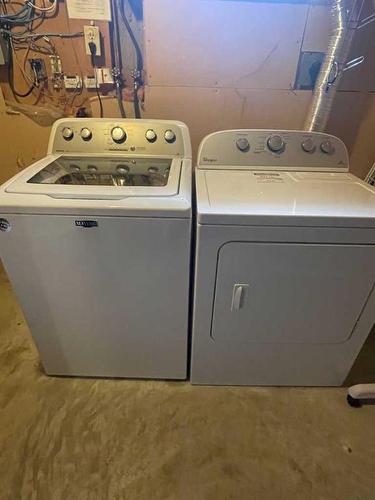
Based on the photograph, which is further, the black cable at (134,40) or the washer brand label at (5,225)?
the black cable at (134,40)

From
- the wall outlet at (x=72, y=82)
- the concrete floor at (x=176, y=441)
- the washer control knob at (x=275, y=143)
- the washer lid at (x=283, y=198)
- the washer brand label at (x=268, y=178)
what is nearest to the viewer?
the washer lid at (x=283, y=198)

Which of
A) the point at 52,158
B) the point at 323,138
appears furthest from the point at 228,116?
the point at 52,158

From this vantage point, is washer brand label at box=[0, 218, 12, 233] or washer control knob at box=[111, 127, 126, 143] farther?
washer control knob at box=[111, 127, 126, 143]

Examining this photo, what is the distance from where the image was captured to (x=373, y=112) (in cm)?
162

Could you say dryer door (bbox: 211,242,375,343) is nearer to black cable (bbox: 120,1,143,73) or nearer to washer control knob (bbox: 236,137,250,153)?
washer control knob (bbox: 236,137,250,153)

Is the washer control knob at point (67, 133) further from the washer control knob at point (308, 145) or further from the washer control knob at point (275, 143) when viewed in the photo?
the washer control knob at point (308, 145)

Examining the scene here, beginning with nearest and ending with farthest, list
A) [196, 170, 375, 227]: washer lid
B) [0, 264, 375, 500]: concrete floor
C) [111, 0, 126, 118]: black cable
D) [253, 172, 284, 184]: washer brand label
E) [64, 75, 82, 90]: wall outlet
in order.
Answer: [196, 170, 375, 227]: washer lid
[0, 264, 375, 500]: concrete floor
[253, 172, 284, 184]: washer brand label
[111, 0, 126, 118]: black cable
[64, 75, 82, 90]: wall outlet

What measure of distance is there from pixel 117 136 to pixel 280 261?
3.10 ft

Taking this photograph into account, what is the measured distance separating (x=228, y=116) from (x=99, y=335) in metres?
1.34

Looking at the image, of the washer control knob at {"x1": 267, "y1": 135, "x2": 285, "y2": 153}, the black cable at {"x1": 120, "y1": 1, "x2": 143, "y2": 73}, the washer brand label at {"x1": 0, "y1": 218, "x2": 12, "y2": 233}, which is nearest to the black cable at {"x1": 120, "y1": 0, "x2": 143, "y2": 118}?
the black cable at {"x1": 120, "y1": 1, "x2": 143, "y2": 73}

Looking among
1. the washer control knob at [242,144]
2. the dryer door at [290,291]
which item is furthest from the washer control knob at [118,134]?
the dryer door at [290,291]

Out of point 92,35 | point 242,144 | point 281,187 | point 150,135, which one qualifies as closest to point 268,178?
point 281,187

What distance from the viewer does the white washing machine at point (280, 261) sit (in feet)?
3.10

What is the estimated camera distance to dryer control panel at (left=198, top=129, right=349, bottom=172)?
1.33 m
